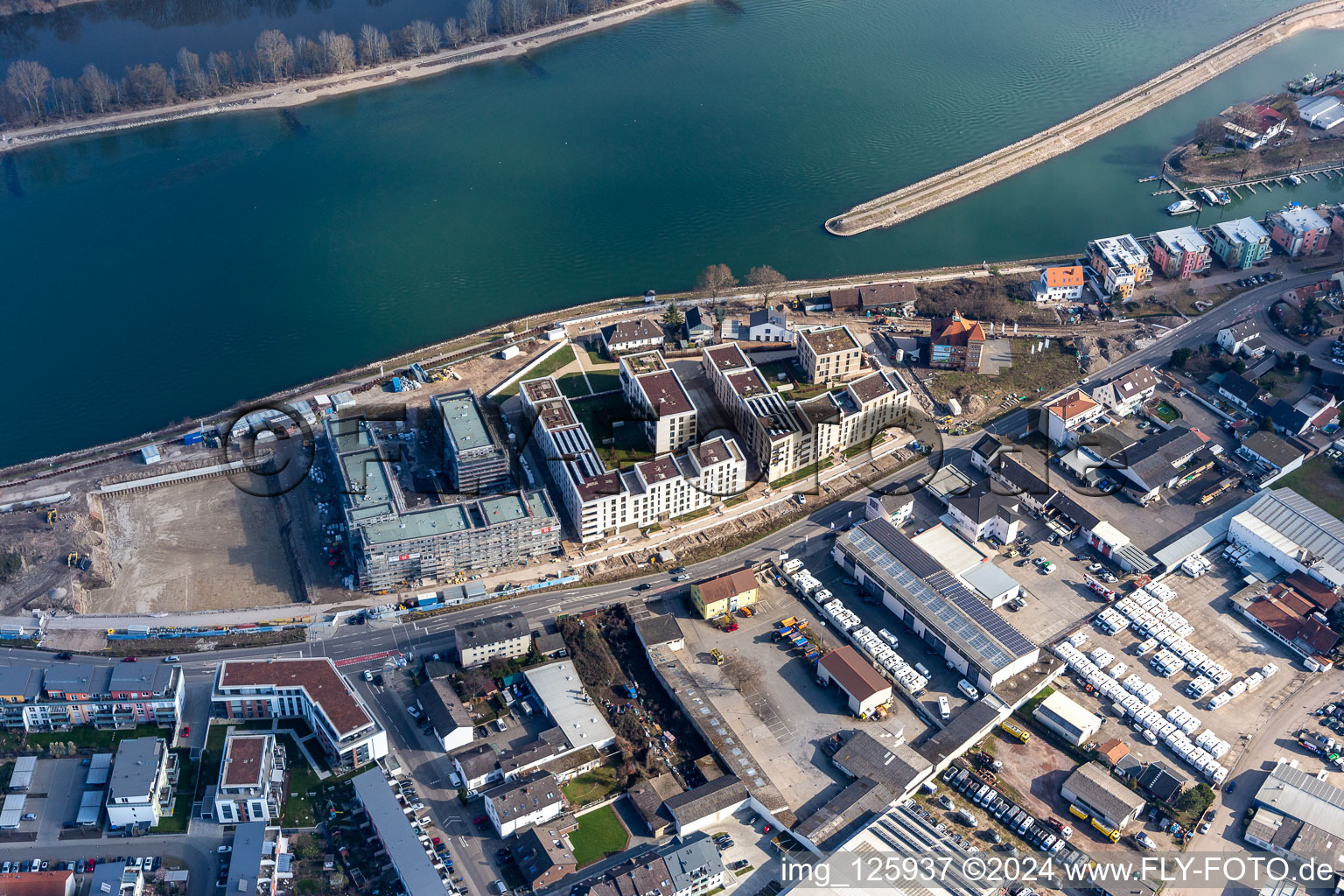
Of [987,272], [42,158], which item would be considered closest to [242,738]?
[987,272]

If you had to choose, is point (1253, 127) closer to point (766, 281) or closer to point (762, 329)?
point (766, 281)

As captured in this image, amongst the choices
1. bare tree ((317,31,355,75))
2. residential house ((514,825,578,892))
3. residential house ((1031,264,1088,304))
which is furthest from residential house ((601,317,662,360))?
bare tree ((317,31,355,75))

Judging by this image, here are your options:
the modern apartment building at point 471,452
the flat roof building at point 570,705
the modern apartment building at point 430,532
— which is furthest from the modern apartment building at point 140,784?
the modern apartment building at point 471,452

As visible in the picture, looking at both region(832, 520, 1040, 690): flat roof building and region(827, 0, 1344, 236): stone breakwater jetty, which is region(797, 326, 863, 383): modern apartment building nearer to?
region(832, 520, 1040, 690): flat roof building

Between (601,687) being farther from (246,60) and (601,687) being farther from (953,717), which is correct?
(246,60)

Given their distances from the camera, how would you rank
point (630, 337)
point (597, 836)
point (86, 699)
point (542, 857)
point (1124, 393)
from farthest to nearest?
point (630, 337) → point (1124, 393) → point (86, 699) → point (597, 836) → point (542, 857)

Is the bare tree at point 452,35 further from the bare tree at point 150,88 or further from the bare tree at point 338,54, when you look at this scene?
the bare tree at point 150,88

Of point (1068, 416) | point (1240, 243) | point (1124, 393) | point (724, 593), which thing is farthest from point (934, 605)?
point (1240, 243)
